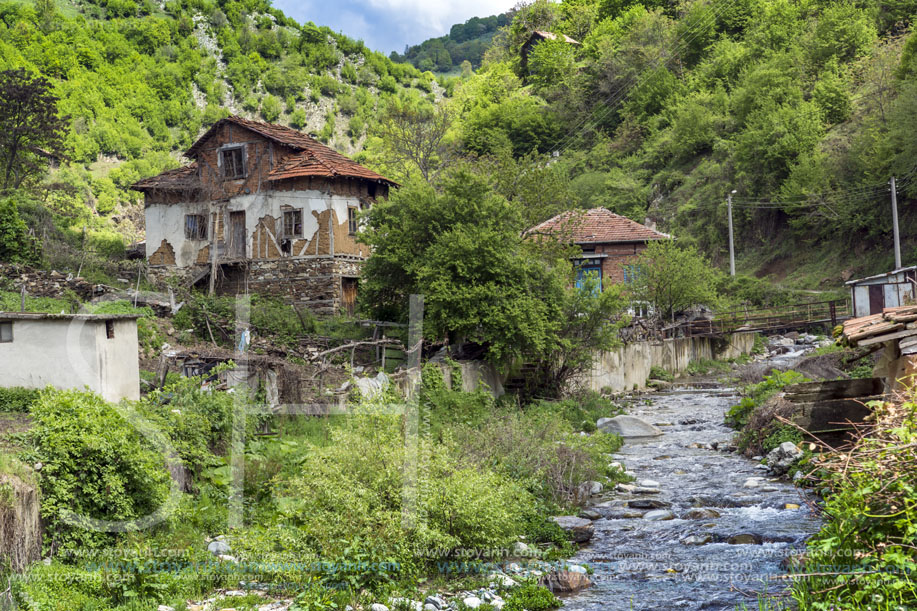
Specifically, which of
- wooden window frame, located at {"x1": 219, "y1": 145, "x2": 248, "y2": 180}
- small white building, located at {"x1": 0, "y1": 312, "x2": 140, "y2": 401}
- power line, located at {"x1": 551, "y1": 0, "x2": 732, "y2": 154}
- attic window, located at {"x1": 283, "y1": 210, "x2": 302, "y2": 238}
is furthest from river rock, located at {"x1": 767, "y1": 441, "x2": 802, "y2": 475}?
power line, located at {"x1": 551, "y1": 0, "x2": 732, "y2": 154}

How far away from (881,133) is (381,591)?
3924cm

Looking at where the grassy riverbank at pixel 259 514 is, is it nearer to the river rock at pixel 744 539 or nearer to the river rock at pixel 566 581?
the river rock at pixel 566 581

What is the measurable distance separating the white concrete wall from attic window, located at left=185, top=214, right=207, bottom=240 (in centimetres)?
17

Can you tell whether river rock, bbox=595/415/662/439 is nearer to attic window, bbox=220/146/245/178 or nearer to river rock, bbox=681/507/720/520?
river rock, bbox=681/507/720/520

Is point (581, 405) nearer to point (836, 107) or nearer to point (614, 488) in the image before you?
point (614, 488)

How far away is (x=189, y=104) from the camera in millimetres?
79062

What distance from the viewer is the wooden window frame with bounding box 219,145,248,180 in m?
32.6

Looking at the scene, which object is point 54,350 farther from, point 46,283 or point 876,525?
point 876,525

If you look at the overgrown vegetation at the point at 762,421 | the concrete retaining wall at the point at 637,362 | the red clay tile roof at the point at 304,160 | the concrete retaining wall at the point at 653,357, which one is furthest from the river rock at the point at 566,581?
the red clay tile roof at the point at 304,160

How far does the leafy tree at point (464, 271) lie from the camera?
68.1 feet

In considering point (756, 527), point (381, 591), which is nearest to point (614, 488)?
point (756, 527)

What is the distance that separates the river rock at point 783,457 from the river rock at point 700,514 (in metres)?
2.93

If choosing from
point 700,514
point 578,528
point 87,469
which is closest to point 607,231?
point 700,514

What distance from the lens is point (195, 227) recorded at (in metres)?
33.4
